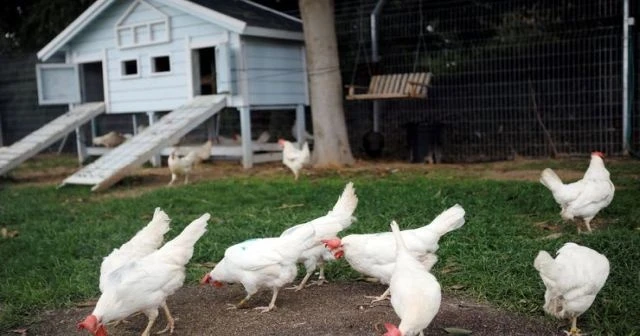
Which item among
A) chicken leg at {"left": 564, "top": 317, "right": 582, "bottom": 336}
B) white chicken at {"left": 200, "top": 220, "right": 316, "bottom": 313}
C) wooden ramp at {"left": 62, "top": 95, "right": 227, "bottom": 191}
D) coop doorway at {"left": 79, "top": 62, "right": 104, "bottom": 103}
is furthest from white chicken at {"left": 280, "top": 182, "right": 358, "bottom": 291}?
coop doorway at {"left": 79, "top": 62, "right": 104, "bottom": 103}

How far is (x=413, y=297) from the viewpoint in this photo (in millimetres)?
3506

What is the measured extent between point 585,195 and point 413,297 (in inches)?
116

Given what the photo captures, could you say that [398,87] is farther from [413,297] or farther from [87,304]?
[413,297]

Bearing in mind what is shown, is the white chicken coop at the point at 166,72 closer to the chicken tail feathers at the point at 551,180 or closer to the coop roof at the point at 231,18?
the coop roof at the point at 231,18

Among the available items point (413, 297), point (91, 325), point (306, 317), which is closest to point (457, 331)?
point (413, 297)

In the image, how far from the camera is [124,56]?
12.7 metres

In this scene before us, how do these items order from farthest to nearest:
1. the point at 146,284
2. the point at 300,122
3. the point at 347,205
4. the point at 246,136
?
the point at 300,122
the point at 246,136
the point at 347,205
the point at 146,284

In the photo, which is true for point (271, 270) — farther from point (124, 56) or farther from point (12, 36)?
point (12, 36)

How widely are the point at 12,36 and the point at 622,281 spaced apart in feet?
62.9

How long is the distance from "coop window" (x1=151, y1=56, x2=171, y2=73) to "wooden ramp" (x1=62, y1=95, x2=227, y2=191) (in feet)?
4.99

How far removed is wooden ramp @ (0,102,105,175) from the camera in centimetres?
1122

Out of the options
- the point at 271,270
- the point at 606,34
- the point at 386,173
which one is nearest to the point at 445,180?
the point at 386,173

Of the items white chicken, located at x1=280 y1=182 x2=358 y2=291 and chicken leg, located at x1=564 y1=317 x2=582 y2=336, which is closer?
chicken leg, located at x1=564 y1=317 x2=582 y2=336

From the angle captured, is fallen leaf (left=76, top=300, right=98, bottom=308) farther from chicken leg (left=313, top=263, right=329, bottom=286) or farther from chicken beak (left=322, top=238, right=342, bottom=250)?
chicken beak (left=322, top=238, right=342, bottom=250)
